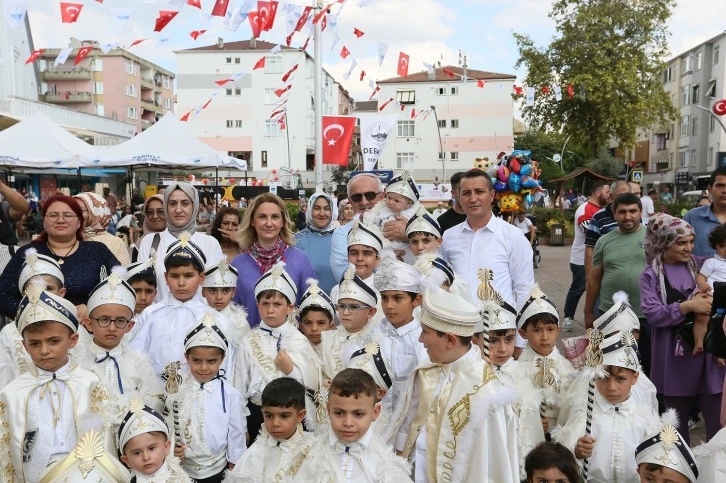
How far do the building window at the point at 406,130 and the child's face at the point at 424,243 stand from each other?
5546cm

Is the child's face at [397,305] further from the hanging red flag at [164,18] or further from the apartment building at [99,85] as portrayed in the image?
the apartment building at [99,85]

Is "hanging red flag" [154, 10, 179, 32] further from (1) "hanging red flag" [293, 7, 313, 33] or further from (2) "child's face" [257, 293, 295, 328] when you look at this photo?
(2) "child's face" [257, 293, 295, 328]

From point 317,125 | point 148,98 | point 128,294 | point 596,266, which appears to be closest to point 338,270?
point 128,294

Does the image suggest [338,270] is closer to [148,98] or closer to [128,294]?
[128,294]

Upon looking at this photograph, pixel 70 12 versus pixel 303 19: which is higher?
pixel 303 19

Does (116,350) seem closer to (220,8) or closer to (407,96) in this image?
(220,8)

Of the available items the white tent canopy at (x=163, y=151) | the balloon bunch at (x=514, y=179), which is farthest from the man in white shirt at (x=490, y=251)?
the white tent canopy at (x=163, y=151)

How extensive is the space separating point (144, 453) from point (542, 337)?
2.71 m

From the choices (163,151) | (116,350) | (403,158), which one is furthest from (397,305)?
(403,158)

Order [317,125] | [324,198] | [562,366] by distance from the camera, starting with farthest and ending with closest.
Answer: [317,125]
[324,198]
[562,366]

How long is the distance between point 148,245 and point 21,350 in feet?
5.42

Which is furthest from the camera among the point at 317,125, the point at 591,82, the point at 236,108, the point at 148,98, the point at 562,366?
the point at 148,98

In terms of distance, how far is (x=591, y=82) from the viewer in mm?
30062

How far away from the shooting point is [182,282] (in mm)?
4590
